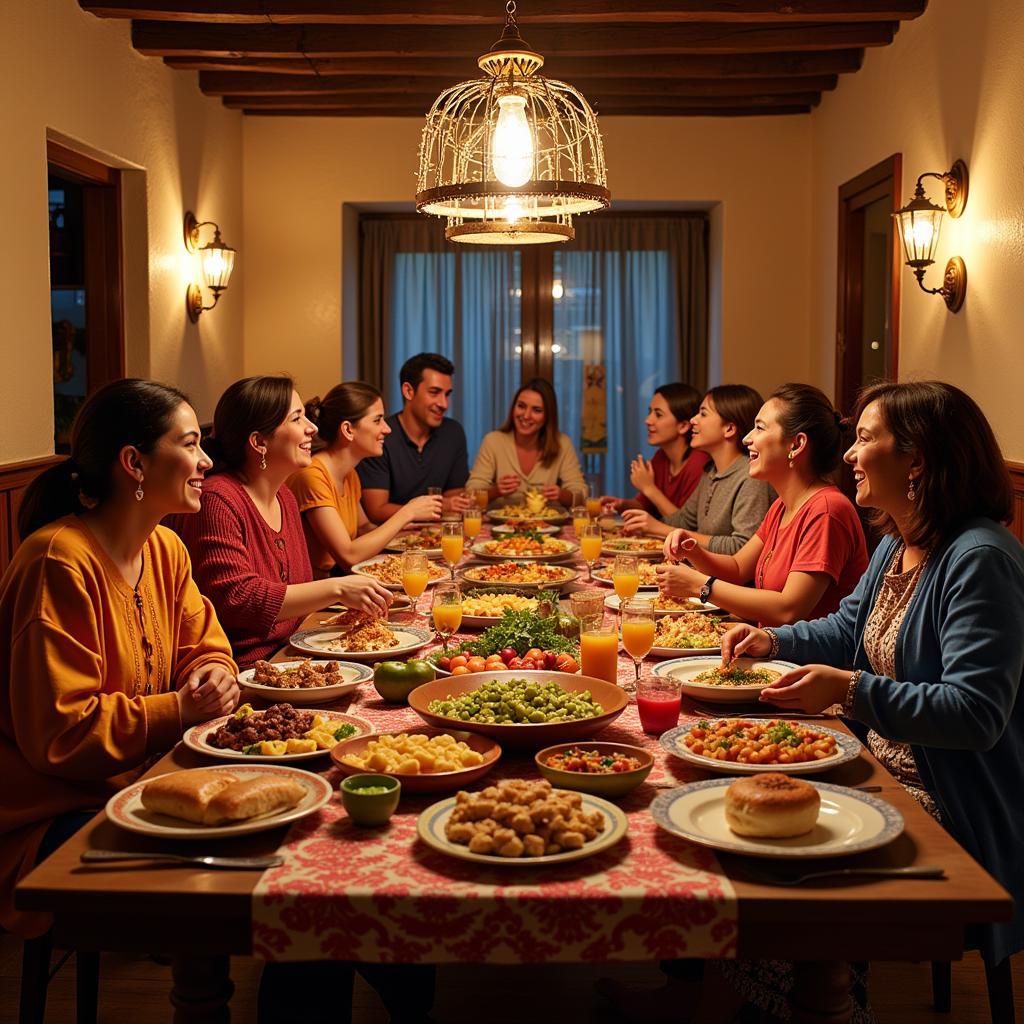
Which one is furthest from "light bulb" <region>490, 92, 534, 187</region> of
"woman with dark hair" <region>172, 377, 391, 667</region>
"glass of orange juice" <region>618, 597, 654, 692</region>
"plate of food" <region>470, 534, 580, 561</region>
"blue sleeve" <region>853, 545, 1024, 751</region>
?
"blue sleeve" <region>853, 545, 1024, 751</region>

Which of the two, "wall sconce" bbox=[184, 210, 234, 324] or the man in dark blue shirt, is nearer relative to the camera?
the man in dark blue shirt

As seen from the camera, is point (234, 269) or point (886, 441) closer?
point (886, 441)

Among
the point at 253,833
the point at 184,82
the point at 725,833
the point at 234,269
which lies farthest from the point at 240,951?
the point at 234,269

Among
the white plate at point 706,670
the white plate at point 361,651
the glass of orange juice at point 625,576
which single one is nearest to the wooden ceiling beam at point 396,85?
the glass of orange juice at point 625,576

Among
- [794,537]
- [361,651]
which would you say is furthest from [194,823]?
[794,537]

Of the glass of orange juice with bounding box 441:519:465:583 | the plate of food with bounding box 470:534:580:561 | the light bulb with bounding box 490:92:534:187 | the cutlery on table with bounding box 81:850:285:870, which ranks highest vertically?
the light bulb with bounding box 490:92:534:187

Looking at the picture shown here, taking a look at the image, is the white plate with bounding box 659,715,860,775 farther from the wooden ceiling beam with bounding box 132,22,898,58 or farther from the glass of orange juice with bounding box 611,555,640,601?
the wooden ceiling beam with bounding box 132,22,898,58

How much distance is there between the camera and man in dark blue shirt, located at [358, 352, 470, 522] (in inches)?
218

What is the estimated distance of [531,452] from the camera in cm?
Answer: 619

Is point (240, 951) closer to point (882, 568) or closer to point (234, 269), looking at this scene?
point (882, 568)

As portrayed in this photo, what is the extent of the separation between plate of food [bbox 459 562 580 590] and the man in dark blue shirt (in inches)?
73.1

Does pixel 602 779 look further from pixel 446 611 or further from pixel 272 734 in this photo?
pixel 446 611

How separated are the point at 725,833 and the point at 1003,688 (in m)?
0.68

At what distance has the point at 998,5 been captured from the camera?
14.0ft
